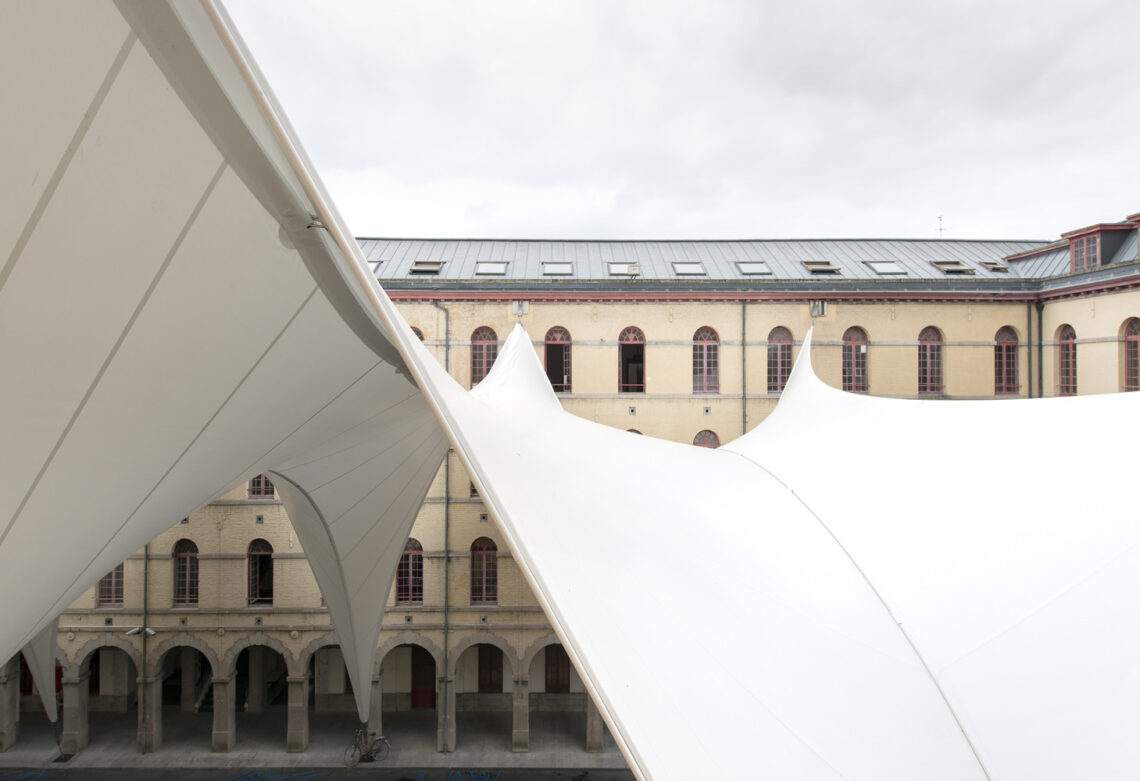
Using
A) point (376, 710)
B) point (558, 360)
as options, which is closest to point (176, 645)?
point (376, 710)

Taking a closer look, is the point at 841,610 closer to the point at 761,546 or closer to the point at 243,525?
the point at 761,546

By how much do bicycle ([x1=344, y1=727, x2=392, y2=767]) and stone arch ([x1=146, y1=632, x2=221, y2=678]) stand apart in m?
3.69

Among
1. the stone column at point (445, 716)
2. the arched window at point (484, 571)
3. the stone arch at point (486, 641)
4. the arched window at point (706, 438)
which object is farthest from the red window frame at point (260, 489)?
the arched window at point (706, 438)

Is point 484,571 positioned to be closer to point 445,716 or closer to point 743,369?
point 445,716

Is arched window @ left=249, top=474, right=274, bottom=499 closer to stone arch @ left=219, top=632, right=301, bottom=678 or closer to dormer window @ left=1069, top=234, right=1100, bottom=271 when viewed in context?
stone arch @ left=219, top=632, right=301, bottom=678

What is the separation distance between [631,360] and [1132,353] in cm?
1180

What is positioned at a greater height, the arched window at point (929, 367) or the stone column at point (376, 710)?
the arched window at point (929, 367)

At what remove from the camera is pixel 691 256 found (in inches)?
730

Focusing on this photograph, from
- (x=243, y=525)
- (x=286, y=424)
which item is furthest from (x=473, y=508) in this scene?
(x=286, y=424)

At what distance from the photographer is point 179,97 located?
2512 mm

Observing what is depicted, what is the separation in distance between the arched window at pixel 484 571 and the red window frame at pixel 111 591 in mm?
8423

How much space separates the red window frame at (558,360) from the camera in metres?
15.9

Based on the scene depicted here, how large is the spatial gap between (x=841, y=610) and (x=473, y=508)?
11491 mm

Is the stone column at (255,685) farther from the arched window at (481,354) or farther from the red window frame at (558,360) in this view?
the red window frame at (558,360)
